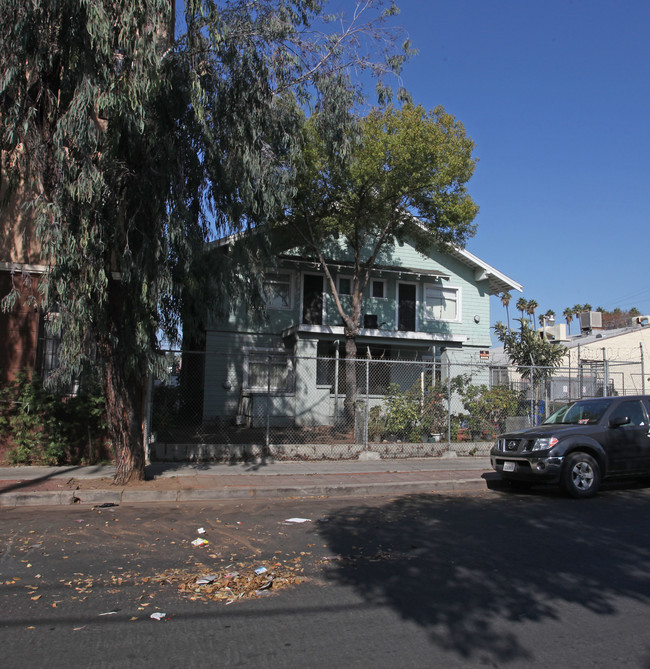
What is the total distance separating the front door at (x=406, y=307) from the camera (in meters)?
22.1

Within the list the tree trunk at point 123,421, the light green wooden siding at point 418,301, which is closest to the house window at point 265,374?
the light green wooden siding at point 418,301

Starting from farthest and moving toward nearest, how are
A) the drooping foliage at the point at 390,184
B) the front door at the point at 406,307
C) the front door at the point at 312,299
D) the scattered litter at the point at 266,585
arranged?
the front door at the point at 406,307
the front door at the point at 312,299
the drooping foliage at the point at 390,184
the scattered litter at the point at 266,585

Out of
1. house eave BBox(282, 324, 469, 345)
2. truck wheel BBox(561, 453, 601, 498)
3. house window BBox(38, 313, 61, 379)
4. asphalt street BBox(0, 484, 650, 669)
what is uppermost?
house eave BBox(282, 324, 469, 345)

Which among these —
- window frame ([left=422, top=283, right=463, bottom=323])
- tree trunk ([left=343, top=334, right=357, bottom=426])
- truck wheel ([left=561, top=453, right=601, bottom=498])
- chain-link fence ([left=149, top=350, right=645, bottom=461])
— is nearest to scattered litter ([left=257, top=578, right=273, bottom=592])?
chain-link fence ([left=149, top=350, right=645, bottom=461])

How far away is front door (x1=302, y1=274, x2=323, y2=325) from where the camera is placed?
20891 millimetres

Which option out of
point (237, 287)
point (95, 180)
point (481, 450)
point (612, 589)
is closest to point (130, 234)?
point (95, 180)

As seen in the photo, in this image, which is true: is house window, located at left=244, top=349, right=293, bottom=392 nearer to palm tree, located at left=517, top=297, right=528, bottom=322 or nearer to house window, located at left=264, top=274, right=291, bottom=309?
house window, located at left=264, top=274, right=291, bottom=309

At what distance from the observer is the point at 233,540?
6.59m

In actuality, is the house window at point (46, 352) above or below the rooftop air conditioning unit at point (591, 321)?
below

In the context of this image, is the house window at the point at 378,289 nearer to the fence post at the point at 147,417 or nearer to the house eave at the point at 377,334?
the house eave at the point at 377,334

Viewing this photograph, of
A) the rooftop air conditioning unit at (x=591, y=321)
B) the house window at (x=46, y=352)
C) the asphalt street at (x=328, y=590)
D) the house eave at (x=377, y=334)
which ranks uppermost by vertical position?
the rooftop air conditioning unit at (x=591, y=321)

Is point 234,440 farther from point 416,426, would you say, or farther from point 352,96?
point 352,96

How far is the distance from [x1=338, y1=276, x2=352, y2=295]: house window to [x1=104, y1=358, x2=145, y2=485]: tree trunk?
41.2 ft

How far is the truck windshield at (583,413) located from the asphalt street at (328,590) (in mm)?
2448
